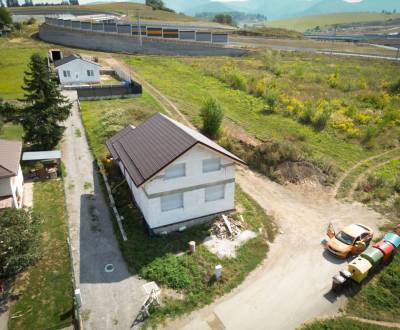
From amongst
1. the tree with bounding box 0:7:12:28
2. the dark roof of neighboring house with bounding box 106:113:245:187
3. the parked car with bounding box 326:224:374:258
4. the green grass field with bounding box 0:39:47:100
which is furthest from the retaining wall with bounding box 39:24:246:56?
the parked car with bounding box 326:224:374:258

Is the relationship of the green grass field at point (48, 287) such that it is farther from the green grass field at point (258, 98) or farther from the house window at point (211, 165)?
the green grass field at point (258, 98)

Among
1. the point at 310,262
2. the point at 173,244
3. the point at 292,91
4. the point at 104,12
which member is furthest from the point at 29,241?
the point at 104,12

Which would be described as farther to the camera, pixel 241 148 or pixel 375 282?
pixel 241 148

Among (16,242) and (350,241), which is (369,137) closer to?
(350,241)

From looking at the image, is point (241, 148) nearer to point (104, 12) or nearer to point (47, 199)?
point (47, 199)

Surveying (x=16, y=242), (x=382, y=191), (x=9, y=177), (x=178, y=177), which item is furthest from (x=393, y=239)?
(x=9, y=177)

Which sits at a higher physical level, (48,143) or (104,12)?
(104,12)

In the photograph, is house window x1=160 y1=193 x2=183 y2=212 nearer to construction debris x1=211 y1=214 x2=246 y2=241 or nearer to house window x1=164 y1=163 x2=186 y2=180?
house window x1=164 y1=163 x2=186 y2=180
